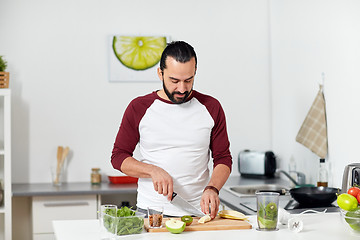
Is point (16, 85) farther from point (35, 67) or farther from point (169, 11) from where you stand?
point (169, 11)

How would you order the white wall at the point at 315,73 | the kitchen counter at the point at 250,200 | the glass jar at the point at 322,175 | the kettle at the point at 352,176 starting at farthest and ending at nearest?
the glass jar at the point at 322,175 → the white wall at the point at 315,73 → the kitchen counter at the point at 250,200 → the kettle at the point at 352,176

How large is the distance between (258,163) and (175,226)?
2.23 m

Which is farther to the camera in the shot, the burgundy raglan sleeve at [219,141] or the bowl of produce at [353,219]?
the burgundy raglan sleeve at [219,141]

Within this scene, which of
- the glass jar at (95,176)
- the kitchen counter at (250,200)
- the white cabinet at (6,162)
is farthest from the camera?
the glass jar at (95,176)

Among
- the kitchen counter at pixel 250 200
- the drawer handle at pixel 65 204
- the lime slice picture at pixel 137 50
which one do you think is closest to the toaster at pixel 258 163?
the kitchen counter at pixel 250 200

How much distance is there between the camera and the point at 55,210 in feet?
11.6

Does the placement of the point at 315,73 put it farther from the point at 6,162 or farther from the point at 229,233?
the point at 6,162

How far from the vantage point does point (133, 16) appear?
161 inches

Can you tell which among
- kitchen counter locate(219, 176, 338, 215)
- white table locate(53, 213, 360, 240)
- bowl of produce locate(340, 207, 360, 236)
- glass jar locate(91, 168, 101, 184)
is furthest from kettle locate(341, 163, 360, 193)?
glass jar locate(91, 168, 101, 184)

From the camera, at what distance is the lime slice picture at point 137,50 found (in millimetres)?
4020

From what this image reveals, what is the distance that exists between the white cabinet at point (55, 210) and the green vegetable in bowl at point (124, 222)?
175 centimetres

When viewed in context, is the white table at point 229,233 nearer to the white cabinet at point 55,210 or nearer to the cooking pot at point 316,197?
the cooking pot at point 316,197

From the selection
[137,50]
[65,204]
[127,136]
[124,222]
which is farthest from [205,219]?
[137,50]

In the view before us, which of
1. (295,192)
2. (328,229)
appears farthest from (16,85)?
(328,229)
